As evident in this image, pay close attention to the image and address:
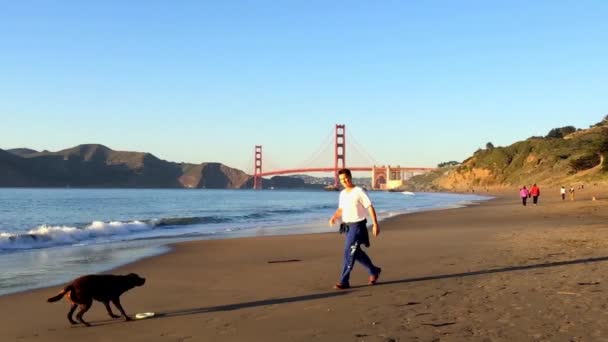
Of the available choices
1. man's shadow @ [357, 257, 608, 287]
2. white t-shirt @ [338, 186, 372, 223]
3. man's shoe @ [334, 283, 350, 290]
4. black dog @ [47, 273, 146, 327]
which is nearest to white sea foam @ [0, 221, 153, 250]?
black dog @ [47, 273, 146, 327]

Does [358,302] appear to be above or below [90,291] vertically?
below

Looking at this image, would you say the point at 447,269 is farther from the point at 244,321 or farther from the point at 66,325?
the point at 66,325

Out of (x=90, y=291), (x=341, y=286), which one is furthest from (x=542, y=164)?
(x=90, y=291)

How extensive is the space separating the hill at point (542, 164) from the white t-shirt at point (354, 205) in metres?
50.9

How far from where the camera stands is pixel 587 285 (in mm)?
5559

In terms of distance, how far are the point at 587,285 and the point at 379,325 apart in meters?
2.65

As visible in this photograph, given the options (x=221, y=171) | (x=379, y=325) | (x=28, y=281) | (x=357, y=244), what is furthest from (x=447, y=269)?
(x=221, y=171)

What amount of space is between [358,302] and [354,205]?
1220mm

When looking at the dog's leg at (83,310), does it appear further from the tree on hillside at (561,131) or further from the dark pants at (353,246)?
the tree on hillside at (561,131)

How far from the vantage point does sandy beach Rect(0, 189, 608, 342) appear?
13.5 ft

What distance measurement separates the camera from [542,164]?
77250 millimetres

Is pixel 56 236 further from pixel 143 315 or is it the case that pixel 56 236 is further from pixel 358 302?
pixel 358 302

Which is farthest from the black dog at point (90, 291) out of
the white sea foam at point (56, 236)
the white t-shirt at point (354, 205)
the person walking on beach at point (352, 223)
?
the white sea foam at point (56, 236)

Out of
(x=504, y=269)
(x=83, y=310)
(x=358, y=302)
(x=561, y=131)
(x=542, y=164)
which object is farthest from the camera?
(x=561, y=131)
